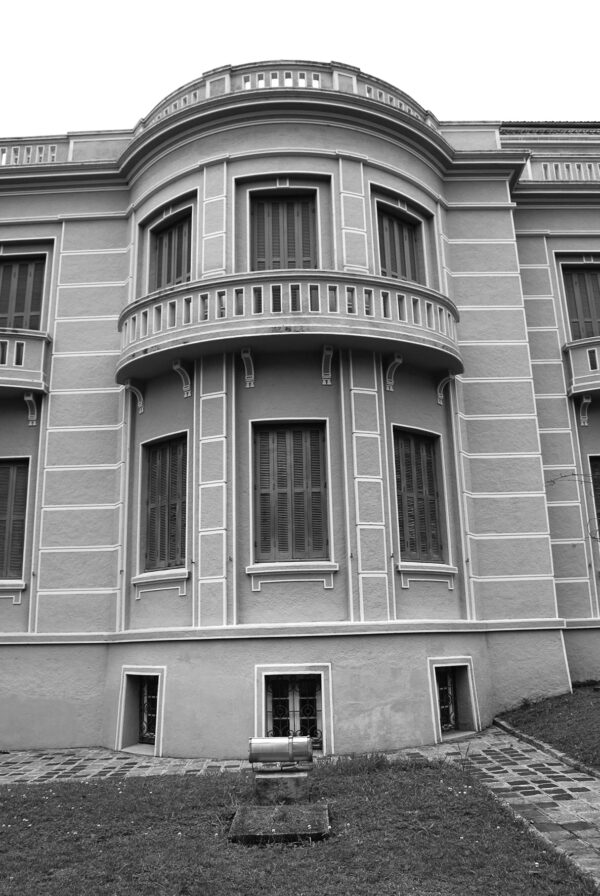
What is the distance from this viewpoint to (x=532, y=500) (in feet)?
47.2

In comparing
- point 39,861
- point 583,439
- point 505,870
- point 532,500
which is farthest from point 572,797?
point 583,439

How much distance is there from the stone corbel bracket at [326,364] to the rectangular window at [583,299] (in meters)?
6.46

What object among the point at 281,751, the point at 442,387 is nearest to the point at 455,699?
the point at 442,387

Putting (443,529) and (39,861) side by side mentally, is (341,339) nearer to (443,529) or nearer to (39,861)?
(443,529)

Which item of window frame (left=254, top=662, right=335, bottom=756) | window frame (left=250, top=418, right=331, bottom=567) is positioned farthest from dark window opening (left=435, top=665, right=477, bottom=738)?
window frame (left=250, top=418, right=331, bottom=567)

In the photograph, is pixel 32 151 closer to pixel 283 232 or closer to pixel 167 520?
pixel 283 232

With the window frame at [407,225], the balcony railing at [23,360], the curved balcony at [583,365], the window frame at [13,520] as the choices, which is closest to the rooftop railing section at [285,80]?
the window frame at [407,225]

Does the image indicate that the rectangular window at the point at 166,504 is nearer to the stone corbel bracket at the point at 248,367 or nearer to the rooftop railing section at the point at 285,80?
the stone corbel bracket at the point at 248,367

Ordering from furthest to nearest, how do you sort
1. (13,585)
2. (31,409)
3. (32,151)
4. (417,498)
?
1. (32,151)
2. (31,409)
3. (13,585)
4. (417,498)

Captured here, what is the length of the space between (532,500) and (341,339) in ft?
15.9

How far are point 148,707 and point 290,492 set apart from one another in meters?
4.31

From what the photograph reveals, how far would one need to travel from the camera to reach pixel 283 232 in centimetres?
1405

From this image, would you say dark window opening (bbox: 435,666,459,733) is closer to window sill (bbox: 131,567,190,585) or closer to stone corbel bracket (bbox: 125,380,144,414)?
window sill (bbox: 131,567,190,585)

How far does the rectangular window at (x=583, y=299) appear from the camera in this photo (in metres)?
16.7
